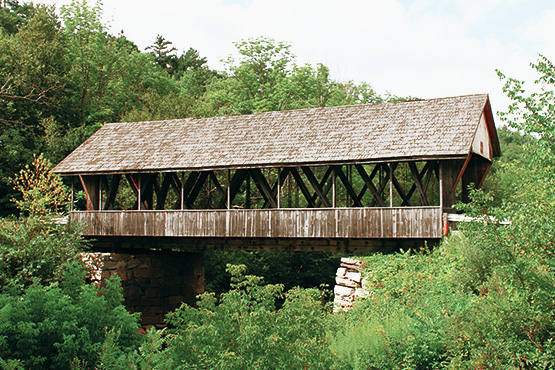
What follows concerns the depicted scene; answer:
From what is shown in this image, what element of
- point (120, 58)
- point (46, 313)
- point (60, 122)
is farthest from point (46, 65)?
point (46, 313)

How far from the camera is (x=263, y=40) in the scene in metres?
37.2

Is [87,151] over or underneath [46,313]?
over

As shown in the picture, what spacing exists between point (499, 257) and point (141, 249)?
46.8 ft

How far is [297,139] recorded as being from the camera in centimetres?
1805

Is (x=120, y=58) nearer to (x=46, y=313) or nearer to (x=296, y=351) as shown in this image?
(x=46, y=313)

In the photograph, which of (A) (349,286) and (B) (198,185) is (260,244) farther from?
(A) (349,286)

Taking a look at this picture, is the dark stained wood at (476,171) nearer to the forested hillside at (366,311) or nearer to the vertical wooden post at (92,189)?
the forested hillside at (366,311)

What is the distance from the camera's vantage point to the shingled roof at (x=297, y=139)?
636 inches

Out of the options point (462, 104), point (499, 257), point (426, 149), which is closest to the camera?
point (499, 257)

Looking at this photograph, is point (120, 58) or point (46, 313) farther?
point (120, 58)

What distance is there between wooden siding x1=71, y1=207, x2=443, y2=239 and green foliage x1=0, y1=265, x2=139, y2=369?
7239 mm

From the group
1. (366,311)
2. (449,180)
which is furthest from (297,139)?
(366,311)

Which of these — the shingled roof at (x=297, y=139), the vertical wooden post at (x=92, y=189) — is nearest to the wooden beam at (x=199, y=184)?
the shingled roof at (x=297, y=139)

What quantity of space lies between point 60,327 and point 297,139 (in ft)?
32.8
